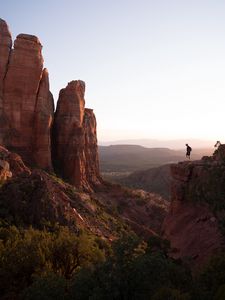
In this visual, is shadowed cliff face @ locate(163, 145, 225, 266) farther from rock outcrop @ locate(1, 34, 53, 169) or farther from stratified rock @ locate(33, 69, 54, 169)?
rock outcrop @ locate(1, 34, 53, 169)

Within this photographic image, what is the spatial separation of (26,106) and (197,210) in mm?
30098

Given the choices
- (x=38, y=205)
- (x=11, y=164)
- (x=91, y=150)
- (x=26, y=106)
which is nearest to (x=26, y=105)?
(x=26, y=106)

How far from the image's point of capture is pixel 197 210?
20.2 m

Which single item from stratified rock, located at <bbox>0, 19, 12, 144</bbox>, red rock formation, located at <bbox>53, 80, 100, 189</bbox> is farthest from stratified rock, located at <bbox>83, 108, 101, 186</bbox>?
stratified rock, located at <bbox>0, 19, 12, 144</bbox>

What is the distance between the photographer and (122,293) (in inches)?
525

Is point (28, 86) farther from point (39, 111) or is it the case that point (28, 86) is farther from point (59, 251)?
point (59, 251)

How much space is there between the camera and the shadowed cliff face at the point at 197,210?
56.2 feet

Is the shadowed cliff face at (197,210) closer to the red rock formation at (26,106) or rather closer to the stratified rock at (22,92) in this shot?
the red rock formation at (26,106)

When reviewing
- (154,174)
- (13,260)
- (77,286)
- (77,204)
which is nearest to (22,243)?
(13,260)

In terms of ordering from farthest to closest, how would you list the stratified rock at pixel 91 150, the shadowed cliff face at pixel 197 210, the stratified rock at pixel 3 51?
the stratified rock at pixel 91 150 < the stratified rock at pixel 3 51 < the shadowed cliff face at pixel 197 210

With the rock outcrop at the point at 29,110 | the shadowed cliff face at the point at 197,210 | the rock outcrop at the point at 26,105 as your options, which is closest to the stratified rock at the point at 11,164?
the rock outcrop at the point at 29,110

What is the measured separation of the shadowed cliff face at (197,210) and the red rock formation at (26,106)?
82.1ft

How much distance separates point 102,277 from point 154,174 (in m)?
72.4

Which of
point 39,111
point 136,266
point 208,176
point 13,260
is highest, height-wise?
point 39,111
